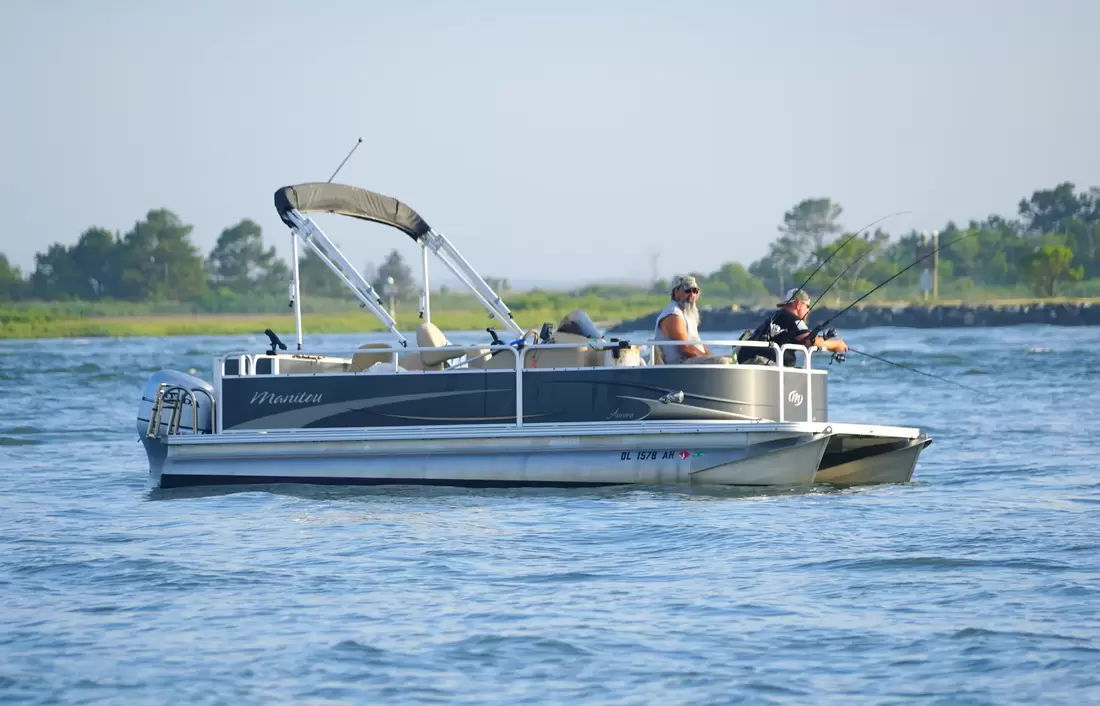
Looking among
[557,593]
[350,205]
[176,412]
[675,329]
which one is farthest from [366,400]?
[557,593]

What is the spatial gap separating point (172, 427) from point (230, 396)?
0.70 metres

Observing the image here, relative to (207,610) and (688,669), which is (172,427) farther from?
(688,669)

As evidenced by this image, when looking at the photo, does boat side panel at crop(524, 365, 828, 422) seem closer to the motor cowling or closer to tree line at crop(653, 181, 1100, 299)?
the motor cowling

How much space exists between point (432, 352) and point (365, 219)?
2.02m

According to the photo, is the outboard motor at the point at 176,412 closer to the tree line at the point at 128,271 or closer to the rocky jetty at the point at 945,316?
the rocky jetty at the point at 945,316

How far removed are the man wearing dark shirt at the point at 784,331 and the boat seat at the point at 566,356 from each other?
3.96 feet

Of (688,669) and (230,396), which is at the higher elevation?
(230,396)

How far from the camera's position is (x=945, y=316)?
9094 cm

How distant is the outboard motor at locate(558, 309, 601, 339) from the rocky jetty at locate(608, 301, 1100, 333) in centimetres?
7769

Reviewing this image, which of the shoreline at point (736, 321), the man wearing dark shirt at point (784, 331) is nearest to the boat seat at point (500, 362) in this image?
the man wearing dark shirt at point (784, 331)

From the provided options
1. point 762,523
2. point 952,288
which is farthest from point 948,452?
point 952,288

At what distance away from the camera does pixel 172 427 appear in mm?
13453

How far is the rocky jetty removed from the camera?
8906 cm

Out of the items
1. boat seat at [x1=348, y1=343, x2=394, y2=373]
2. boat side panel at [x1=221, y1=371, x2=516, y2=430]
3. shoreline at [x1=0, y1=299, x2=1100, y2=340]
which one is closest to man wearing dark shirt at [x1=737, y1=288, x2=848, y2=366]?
boat side panel at [x1=221, y1=371, x2=516, y2=430]
